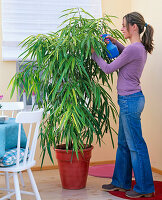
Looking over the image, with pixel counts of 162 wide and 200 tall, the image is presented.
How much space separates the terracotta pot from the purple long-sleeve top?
2.65 feet

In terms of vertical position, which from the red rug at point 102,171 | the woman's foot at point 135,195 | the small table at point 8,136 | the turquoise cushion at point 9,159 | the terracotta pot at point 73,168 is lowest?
the red rug at point 102,171

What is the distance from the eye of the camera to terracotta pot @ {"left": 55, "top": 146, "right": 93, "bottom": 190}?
3383 millimetres

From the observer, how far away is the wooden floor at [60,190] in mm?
3160

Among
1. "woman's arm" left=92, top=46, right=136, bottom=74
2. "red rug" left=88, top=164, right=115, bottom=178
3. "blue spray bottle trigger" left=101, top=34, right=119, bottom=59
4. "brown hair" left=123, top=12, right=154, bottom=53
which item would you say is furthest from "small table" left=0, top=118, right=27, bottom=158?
"red rug" left=88, top=164, right=115, bottom=178

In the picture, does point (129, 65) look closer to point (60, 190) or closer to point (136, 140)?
point (136, 140)

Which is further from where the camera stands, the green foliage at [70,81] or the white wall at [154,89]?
the white wall at [154,89]

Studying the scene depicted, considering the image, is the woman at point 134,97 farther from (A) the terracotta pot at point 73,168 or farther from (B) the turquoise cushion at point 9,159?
(B) the turquoise cushion at point 9,159

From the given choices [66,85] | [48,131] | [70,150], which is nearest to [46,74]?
[66,85]

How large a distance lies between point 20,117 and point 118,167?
1.23 meters

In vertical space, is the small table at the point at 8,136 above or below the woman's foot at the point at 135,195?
above

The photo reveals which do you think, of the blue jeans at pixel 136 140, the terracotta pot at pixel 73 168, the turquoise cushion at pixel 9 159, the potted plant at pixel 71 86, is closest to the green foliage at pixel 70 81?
the potted plant at pixel 71 86

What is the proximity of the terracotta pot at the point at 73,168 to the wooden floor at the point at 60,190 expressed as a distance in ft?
0.26

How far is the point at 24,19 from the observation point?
4.42 meters

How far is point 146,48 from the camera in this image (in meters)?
3.11
